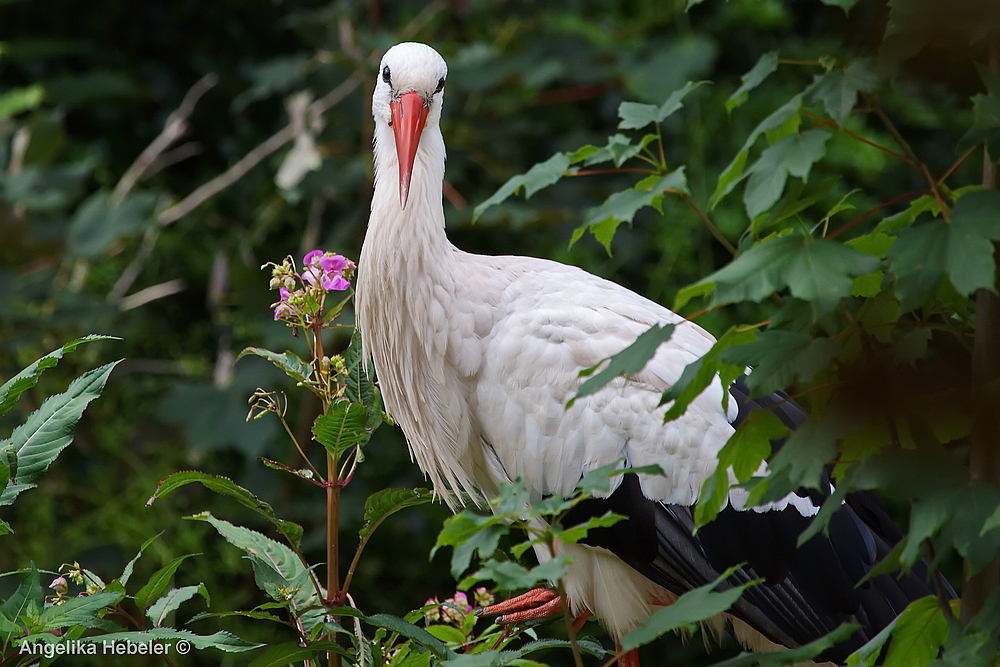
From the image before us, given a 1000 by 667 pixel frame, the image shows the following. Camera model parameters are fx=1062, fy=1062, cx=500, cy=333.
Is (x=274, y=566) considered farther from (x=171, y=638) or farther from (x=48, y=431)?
(x=48, y=431)

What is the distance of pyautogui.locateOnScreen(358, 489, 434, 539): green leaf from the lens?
129cm

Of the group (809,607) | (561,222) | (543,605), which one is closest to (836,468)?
(809,607)

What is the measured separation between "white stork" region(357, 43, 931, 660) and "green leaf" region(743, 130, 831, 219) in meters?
0.82

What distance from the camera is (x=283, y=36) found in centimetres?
365

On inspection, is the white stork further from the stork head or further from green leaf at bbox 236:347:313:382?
green leaf at bbox 236:347:313:382

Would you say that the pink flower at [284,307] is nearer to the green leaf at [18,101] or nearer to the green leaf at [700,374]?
the green leaf at [700,374]

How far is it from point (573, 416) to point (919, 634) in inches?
32.5

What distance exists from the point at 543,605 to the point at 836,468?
89cm

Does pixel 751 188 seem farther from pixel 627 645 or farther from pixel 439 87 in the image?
pixel 439 87

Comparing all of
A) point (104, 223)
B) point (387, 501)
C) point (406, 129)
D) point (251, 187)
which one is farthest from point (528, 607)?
point (251, 187)

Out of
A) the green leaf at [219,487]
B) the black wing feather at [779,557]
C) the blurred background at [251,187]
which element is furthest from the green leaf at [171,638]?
the blurred background at [251,187]

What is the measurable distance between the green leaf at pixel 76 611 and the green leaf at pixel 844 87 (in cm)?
86

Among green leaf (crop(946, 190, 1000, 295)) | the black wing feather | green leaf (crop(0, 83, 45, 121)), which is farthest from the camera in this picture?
green leaf (crop(0, 83, 45, 121))

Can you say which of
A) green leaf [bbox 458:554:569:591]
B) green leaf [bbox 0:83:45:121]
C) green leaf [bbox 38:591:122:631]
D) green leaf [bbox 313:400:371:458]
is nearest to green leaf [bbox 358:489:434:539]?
green leaf [bbox 313:400:371:458]
